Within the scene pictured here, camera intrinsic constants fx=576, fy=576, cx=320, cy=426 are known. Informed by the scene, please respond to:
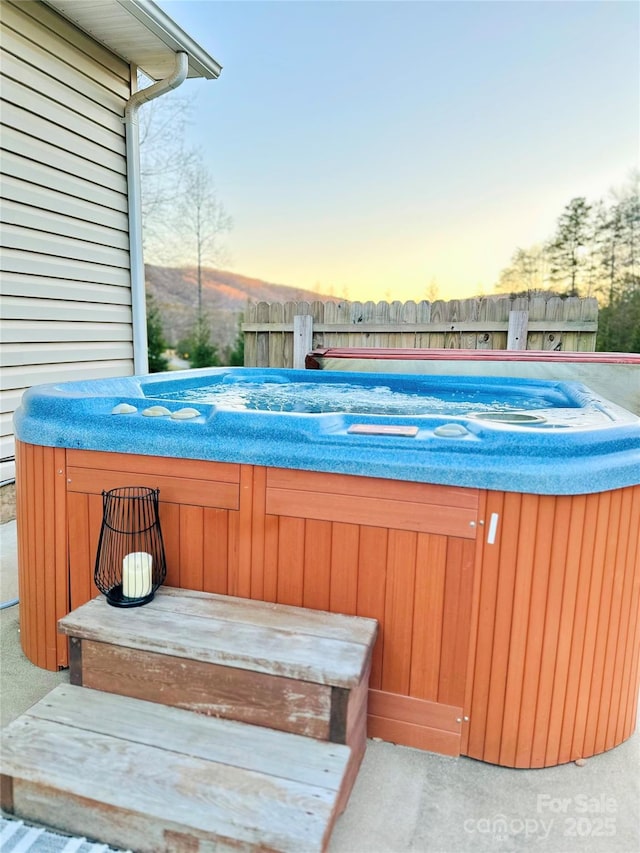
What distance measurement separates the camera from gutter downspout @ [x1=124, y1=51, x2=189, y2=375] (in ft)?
13.1

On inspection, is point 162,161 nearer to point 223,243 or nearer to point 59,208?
point 223,243

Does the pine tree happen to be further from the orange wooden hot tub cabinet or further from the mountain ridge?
the orange wooden hot tub cabinet

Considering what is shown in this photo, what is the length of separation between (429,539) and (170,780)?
80 centimetres

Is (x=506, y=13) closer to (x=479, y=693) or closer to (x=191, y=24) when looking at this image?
(x=191, y=24)

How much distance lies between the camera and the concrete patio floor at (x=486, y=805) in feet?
4.19

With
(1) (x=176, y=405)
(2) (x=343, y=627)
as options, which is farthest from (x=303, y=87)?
(2) (x=343, y=627)

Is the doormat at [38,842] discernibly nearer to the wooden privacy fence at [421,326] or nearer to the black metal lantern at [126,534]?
the black metal lantern at [126,534]

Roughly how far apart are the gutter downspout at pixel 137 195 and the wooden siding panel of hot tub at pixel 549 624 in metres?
3.81

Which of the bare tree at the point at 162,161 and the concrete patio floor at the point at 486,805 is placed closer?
the concrete patio floor at the point at 486,805

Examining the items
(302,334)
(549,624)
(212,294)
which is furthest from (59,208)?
(212,294)

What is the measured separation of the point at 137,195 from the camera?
4.43 m

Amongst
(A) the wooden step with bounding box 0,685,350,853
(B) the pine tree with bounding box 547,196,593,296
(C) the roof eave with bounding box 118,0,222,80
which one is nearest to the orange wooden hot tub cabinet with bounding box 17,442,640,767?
(A) the wooden step with bounding box 0,685,350,853

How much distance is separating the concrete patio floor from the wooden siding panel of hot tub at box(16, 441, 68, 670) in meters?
0.28

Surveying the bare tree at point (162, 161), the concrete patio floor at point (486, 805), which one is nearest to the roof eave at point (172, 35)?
the concrete patio floor at point (486, 805)
